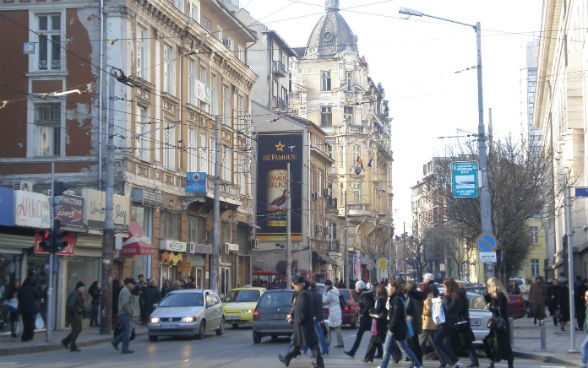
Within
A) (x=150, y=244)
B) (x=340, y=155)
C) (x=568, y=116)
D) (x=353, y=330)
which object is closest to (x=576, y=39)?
(x=568, y=116)

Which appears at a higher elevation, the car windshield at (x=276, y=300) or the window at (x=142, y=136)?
the window at (x=142, y=136)

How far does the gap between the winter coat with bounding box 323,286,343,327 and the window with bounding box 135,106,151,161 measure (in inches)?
642

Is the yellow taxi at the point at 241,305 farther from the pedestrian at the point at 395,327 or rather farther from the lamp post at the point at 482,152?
the pedestrian at the point at 395,327

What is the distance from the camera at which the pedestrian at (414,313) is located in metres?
16.8

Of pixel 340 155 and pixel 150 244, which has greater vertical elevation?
pixel 340 155

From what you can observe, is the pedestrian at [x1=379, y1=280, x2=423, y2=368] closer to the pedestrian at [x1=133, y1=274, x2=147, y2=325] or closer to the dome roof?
the pedestrian at [x1=133, y1=274, x2=147, y2=325]

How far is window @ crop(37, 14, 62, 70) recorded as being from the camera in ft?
117

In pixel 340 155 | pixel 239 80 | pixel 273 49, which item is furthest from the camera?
pixel 340 155

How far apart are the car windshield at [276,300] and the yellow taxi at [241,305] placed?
760 centimetres

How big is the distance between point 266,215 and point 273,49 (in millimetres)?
13802

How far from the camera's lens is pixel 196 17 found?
148ft

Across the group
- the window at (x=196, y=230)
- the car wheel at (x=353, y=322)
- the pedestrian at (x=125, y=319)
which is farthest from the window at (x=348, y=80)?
the pedestrian at (x=125, y=319)

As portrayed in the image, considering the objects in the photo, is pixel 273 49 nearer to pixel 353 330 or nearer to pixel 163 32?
pixel 163 32

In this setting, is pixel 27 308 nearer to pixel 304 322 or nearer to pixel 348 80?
pixel 304 322
